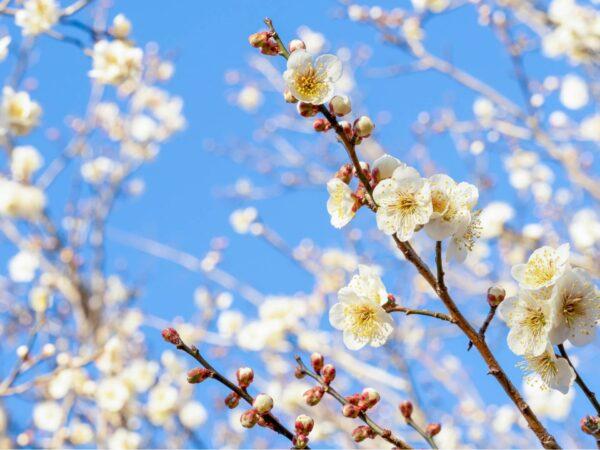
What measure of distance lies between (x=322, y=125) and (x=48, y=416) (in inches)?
148

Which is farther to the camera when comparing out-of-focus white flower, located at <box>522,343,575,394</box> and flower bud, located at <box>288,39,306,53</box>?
flower bud, located at <box>288,39,306,53</box>

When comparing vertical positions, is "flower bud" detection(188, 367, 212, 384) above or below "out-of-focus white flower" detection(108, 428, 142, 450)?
below

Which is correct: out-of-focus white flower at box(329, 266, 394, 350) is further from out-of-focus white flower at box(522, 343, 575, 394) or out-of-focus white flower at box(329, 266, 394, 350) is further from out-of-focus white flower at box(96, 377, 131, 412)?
out-of-focus white flower at box(96, 377, 131, 412)

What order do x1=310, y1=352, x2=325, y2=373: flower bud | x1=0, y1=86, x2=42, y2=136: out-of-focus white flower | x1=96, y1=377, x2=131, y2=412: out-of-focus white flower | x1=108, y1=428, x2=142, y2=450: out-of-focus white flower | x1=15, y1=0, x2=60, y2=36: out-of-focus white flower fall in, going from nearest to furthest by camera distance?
x1=310, y1=352, x2=325, y2=373: flower bud → x1=0, y1=86, x2=42, y2=136: out-of-focus white flower → x1=15, y1=0, x2=60, y2=36: out-of-focus white flower → x1=108, y1=428, x2=142, y2=450: out-of-focus white flower → x1=96, y1=377, x2=131, y2=412: out-of-focus white flower

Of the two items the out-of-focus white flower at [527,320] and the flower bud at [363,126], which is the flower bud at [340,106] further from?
the out-of-focus white flower at [527,320]

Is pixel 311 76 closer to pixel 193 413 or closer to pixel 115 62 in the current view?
pixel 115 62

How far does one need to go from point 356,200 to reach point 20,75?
15.1 feet

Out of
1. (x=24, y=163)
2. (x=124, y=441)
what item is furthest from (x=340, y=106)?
(x=24, y=163)

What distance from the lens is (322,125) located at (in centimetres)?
123

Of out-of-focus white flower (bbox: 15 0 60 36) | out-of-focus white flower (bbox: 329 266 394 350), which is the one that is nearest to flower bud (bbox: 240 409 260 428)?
out-of-focus white flower (bbox: 329 266 394 350)

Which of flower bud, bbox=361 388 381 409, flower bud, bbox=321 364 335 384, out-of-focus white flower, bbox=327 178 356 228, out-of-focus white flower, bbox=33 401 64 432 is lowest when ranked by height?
flower bud, bbox=361 388 381 409

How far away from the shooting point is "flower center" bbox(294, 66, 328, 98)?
1.26m

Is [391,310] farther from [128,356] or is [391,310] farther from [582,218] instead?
[128,356]

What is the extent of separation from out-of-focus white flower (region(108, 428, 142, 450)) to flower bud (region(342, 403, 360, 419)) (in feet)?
8.80
